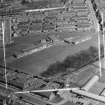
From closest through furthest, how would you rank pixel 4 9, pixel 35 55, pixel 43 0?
pixel 35 55 < pixel 4 9 < pixel 43 0

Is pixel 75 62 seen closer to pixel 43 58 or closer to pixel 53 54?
pixel 53 54

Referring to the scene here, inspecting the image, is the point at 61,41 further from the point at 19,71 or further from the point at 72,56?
the point at 19,71

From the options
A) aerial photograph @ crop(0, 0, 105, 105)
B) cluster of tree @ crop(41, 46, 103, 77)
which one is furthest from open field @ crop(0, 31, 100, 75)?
cluster of tree @ crop(41, 46, 103, 77)

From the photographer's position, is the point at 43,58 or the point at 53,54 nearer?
the point at 43,58

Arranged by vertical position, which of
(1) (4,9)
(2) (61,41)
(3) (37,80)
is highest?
(1) (4,9)

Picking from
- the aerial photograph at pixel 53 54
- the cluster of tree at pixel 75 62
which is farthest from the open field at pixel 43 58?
the cluster of tree at pixel 75 62

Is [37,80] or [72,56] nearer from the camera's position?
[37,80]

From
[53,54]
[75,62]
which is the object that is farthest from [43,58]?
[75,62]

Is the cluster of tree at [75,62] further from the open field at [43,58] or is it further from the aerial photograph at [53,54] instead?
the open field at [43,58]

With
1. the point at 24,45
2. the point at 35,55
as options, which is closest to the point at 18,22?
the point at 24,45
